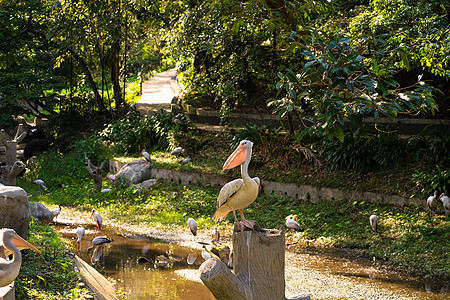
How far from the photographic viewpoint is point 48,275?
6.10m

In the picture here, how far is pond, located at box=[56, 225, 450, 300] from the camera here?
24.2 feet

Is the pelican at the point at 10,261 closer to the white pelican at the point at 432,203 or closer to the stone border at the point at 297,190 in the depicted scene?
the white pelican at the point at 432,203

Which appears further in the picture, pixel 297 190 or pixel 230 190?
pixel 297 190

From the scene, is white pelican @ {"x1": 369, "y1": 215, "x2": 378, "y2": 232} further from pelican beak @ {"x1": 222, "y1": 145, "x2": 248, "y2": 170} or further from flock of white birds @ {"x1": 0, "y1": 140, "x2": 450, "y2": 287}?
pelican beak @ {"x1": 222, "y1": 145, "x2": 248, "y2": 170}

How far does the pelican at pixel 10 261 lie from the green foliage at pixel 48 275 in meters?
0.90

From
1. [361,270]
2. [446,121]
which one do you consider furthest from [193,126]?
[361,270]

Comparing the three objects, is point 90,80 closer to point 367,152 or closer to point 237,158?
point 367,152

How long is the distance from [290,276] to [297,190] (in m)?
3.91

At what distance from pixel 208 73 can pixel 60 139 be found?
21.8ft

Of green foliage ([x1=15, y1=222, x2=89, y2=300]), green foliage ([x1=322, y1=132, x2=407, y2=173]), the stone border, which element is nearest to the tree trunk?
the stone border

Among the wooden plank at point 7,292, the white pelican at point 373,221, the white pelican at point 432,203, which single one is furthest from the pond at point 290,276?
the wooden plank at point 7,292

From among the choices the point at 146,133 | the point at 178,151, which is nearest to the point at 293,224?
the point at 178,151

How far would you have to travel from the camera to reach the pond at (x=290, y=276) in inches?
291

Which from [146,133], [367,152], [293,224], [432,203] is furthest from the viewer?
[146,133]
